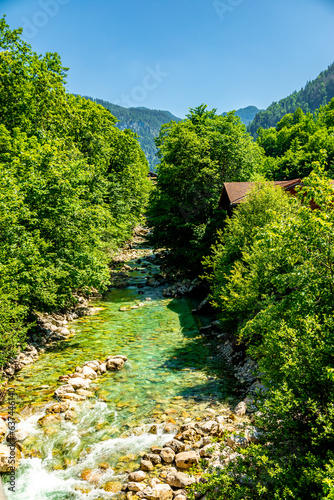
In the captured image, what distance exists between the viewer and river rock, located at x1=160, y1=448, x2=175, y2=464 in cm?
749

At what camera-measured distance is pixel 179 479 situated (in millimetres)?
6664

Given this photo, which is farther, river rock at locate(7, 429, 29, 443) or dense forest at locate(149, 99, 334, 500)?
river rock at locate(7, 429, 29, 443)

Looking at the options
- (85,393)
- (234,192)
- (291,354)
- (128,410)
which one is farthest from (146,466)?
(234,192)

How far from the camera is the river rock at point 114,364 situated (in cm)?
1284

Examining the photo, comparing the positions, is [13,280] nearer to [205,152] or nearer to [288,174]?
[205,152]

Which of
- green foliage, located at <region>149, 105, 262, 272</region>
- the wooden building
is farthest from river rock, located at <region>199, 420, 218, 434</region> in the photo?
the wooden building

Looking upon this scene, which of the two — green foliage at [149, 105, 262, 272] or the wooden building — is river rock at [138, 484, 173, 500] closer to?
green foliage at [149, 105, 262, 272]

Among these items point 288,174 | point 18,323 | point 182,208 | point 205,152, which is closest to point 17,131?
point 18,323

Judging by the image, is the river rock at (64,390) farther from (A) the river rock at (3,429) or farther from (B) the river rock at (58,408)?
(A) the river rock at (3,429)

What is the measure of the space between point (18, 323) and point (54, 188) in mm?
6923

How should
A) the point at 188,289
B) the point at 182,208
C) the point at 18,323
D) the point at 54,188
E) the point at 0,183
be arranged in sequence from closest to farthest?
the point at 18,323
the point at 0,183
the point at 54,188
the point at 188,289
the point at 182,208

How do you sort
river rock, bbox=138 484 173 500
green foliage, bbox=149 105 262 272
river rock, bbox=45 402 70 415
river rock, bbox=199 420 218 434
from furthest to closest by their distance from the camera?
green foliage, bbox=149 105 262 272 < river rock, bbox=45 402 70 415 < river rock, bbox=199 420 218 434 < river rock, bbox=138 484 173 500

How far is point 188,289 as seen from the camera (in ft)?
85.3

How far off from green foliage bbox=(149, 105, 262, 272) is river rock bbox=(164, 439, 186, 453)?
1853 cm
